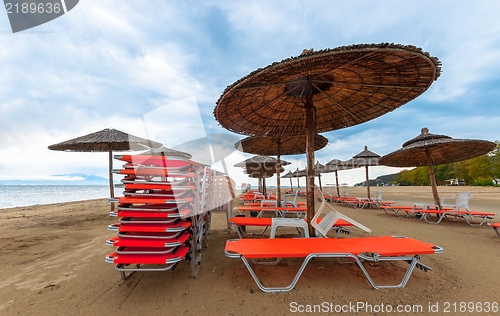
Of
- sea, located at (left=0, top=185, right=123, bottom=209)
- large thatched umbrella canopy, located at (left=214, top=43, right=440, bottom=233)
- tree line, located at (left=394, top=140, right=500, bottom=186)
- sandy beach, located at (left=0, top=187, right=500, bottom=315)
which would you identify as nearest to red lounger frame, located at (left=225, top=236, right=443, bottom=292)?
sandy beach, located at (left=0, top=187, right=500, bottom=315)

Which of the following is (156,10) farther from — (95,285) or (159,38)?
(95,285)

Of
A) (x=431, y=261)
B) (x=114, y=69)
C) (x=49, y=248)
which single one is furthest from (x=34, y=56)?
(x=431, y=261)

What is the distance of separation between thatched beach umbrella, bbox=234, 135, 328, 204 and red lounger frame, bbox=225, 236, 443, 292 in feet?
16.8

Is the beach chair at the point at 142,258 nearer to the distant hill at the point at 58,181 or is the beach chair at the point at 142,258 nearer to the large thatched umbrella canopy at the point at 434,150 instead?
the large thatched umbrella canopy at the point at 434,150

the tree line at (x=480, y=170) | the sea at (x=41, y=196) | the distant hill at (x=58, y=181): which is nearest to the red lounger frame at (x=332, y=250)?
the sea at (x=41, y=196)

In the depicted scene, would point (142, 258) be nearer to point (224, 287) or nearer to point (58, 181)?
point (224, 287)

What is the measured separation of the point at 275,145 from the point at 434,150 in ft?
20.4

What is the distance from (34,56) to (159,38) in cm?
425

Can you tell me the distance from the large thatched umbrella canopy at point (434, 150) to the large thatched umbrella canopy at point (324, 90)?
392 cm

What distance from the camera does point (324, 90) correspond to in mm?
4008

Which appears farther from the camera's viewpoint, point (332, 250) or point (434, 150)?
point (434, 150)

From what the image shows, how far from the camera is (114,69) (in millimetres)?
7945

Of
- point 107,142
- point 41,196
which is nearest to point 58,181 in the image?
point 41,196

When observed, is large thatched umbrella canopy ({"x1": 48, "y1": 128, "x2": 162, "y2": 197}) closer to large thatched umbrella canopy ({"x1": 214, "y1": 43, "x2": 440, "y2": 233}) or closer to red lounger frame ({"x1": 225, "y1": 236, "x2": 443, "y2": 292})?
large thatched umbrella canopy ({"x1": 214, "y1": 43, "x2": 440, "y2": 233})
